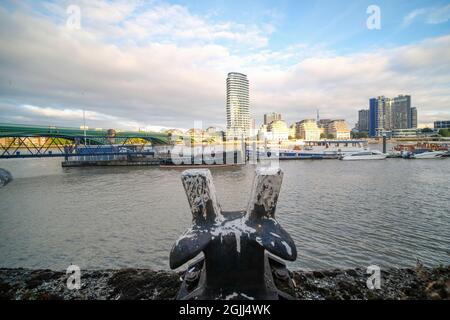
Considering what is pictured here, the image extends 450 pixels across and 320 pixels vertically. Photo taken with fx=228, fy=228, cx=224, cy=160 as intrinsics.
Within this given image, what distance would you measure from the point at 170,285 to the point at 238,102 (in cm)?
11198

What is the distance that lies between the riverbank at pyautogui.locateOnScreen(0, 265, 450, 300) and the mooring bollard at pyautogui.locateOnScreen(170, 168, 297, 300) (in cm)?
90

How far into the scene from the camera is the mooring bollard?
6.12 ft

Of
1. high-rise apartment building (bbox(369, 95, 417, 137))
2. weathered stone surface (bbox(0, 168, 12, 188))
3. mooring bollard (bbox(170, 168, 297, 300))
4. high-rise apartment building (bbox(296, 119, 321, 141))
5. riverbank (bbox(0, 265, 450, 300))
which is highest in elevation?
high-rise apartment building (bbox(369, 95, 417, 137))

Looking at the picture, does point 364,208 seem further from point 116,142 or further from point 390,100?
point 390,100

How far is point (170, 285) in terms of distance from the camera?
118 inches

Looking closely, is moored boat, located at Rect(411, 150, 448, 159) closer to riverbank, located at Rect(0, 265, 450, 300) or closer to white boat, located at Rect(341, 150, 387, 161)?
white boat, located at Rect(341, 150, 387, 161)

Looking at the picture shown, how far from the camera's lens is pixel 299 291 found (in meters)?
2.83

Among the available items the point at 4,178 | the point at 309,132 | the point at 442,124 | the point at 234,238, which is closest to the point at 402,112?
the point at 442,124

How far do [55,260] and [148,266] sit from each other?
2844 mm

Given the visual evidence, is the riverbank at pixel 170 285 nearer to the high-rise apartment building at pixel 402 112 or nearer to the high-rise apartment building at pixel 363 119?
the high-rise apartment building at pixel 402 112

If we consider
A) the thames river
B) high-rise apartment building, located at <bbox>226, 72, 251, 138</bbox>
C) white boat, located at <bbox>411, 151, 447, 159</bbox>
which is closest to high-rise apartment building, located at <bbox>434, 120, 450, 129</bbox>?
white boat, located at <bbox>411, 151, 447, 159</bbox>

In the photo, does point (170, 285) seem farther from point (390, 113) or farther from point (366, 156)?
point (390, 113)

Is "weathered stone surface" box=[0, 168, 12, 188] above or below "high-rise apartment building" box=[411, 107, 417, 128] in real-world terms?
below
